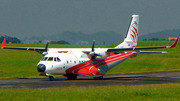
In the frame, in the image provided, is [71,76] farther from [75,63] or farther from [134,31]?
[134,31]

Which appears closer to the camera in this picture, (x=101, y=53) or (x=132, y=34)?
(x=101, y=53)

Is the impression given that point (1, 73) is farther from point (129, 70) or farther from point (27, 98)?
point (27, 98)

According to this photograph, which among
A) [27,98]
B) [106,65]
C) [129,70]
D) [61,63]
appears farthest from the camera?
[129,70]

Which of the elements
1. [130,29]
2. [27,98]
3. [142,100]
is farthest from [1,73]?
[142,100]

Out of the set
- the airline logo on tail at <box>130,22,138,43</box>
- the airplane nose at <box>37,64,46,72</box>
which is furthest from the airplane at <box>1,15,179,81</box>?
the airline logo on tail at <box>130,22,138,43</box>

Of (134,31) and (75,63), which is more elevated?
(134,31)

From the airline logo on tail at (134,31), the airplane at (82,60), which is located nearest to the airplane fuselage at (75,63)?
the airplane at (82,60)

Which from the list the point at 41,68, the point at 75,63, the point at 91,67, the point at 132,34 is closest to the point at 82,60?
the point at 75,63

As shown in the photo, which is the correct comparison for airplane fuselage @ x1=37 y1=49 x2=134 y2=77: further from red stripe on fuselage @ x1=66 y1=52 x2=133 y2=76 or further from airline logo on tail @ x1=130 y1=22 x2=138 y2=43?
airline logo on tail @ x1=130 y1=22 x2=138 y2=43

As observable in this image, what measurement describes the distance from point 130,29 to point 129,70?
11.4 meters

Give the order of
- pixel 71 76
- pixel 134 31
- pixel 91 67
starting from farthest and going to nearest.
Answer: pixel 134 31 < pixel 91 67 < pixel 71 76

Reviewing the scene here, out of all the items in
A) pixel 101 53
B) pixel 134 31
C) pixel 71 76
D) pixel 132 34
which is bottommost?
pixel 71 76

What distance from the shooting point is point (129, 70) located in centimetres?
4644

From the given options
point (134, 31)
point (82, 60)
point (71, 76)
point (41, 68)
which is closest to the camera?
point (41, 68)
